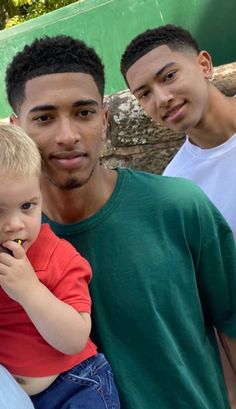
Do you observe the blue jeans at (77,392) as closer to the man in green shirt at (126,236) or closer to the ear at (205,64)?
the man in green shirt at (126,236)

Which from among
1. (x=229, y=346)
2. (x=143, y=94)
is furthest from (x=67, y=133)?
(x=143, y=94)

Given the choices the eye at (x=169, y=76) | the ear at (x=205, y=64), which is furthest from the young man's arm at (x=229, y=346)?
the ear at (x=205, y=64)

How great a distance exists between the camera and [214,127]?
9.37ft

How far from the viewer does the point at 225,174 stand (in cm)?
271

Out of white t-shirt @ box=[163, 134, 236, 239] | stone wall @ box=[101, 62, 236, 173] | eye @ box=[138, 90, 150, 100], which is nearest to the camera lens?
white t-shirt @ box=[163, 134, 236, 239]

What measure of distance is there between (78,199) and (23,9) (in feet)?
29.3

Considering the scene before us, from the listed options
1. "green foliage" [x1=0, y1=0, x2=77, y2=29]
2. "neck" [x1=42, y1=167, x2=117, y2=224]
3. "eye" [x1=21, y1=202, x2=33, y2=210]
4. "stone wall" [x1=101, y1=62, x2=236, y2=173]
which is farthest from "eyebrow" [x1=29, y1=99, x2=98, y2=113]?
"green foliage" [x1=0, y1=0, x2=77, y2=29]

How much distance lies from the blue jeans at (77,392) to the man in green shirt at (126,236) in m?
0.18

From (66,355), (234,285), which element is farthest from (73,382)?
(234,285)

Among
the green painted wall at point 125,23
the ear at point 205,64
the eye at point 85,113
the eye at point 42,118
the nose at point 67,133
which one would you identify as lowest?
the nose at point 67,133

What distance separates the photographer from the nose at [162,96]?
2766 millimetres

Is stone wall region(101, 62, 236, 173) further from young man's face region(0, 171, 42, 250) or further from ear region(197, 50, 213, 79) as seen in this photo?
young man's face region(0, 171, 42, 250)

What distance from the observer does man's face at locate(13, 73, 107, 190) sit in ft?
5.94

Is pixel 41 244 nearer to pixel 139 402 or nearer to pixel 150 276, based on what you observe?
pixel 150 276
